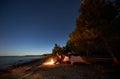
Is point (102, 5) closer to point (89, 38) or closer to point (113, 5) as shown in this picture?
point (113, 5)

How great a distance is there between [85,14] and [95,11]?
4.27ft

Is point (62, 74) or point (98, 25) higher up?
point (98, 25)

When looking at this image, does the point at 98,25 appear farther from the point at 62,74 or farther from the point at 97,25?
the point at 62,74

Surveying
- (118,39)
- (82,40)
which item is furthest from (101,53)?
(118,39)

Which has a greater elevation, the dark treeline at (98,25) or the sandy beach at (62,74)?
the dark treeline at (98,25)

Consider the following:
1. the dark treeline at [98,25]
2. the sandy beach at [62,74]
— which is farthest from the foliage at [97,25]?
the sandy beach at [62,74]

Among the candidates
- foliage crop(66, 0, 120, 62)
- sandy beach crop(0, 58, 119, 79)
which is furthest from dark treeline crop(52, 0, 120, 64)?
sandy beach crop(0, 58, 119, 79)

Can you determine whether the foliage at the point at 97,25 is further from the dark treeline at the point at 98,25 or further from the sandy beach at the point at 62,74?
the sandy beach at the point at 62,74

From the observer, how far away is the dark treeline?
1405cm

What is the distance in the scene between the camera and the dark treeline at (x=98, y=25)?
14.1m

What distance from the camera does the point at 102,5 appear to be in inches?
625

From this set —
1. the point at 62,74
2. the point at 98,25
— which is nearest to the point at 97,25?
the point at 98,25

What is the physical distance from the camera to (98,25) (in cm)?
1466

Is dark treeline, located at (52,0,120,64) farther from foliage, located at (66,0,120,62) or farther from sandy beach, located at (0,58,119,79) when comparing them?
sandy beach, located at (0,58,119,79)
